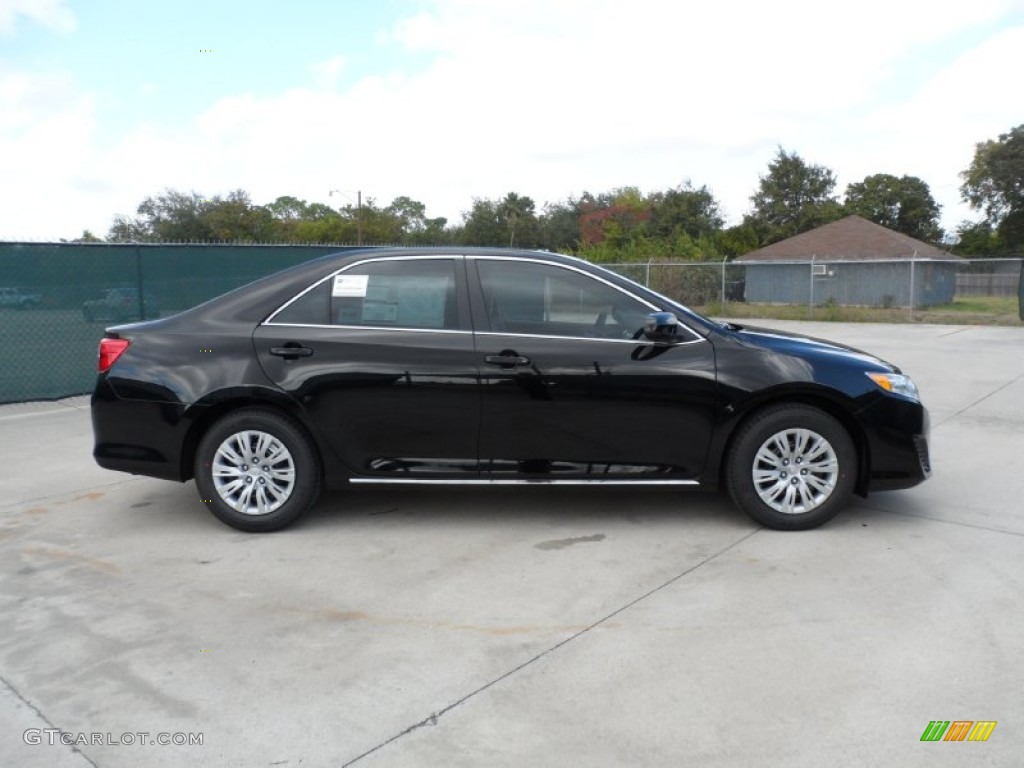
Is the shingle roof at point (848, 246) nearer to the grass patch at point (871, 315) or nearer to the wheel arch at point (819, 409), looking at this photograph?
the grass patch at point (871, 315)

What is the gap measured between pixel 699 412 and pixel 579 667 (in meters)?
1.94

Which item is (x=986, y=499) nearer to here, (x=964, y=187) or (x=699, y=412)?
(x=699, y=412)

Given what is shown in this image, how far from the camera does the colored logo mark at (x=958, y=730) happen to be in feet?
9.24

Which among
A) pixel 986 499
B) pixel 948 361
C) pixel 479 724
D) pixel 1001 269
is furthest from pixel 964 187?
pixel 479 724

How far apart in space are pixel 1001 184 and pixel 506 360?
196 ft

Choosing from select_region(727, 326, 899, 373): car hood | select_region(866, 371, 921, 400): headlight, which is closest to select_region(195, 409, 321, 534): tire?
select_region(727, 326, 899, 373): car hood

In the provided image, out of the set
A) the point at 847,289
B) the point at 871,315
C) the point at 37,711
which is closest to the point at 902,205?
the point at 847,289

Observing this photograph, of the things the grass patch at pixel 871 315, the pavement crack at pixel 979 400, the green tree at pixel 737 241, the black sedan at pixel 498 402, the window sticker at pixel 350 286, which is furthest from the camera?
the green tree at pixel 737 241

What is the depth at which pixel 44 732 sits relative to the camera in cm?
293

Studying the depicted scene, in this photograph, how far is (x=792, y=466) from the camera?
483 cm

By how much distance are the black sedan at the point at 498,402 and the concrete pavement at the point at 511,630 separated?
0.36 meters

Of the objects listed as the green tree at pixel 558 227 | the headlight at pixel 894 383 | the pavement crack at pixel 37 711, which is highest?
the green tree at pixel 558 227

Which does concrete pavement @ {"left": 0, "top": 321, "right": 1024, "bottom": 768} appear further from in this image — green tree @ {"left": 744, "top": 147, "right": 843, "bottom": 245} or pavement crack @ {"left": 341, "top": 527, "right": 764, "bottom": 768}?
green tree @ {"left": 744, "top": 147, "right": 843, "bottom": 245}

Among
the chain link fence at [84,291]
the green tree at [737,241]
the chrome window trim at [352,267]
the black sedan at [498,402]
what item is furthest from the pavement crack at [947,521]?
the green tree at [737,241]
